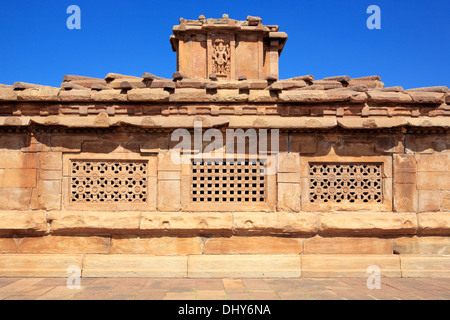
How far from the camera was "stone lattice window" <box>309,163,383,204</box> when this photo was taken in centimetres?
538

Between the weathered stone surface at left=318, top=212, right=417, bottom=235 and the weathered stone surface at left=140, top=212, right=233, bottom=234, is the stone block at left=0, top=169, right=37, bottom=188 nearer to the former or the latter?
the weathered stone surface at left=140, top=212, right=233, bottom=234

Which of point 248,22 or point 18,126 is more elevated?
point 248,22

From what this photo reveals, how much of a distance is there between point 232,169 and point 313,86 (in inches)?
72.1

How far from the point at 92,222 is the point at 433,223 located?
514cm

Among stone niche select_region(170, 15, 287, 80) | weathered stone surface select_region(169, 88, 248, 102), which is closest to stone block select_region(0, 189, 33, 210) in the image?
weathered stone surface select_region(169, 88, 248, 102)

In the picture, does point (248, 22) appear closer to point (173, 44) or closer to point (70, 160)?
point (173, 44)

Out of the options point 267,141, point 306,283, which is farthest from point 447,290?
point 267,141

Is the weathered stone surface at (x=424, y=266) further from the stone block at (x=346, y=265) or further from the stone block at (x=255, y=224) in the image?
the stone block at (x=255, y=224)

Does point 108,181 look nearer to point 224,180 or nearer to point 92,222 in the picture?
point 92,222

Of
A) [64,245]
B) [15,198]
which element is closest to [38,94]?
[15,198]

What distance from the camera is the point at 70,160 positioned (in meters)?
5.33

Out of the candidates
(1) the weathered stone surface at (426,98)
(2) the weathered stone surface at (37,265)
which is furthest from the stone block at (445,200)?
(2) the weathered stone surface at (37,265)

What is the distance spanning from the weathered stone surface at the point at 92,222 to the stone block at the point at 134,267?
41 cm

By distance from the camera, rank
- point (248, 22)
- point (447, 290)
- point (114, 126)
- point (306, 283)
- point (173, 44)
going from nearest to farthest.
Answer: point (447, 290)
point (306, 283)
point (114, 126)
point (248, 22)
point (173, 44)
